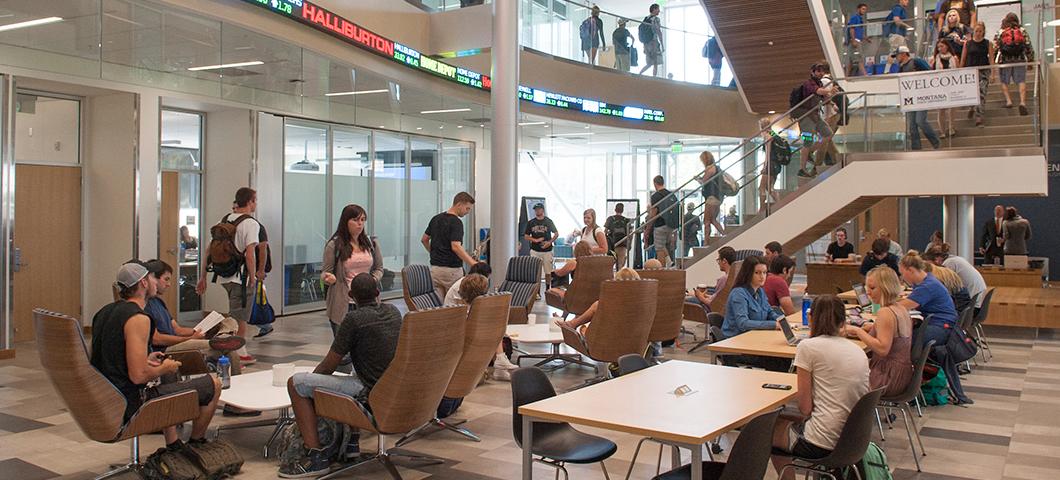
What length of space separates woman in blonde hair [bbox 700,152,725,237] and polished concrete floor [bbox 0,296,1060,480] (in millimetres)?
4980

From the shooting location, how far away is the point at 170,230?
11758mm

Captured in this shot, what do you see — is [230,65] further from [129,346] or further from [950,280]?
[950,280]

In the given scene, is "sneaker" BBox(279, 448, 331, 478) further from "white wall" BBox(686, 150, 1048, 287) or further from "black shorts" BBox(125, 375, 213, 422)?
"white wall" BBox(686, 150, 1048, 287)

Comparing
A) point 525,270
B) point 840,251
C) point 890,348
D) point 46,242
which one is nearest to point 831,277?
point 840,251

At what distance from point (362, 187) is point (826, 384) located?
37.3 ft

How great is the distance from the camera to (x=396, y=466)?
17.9ft

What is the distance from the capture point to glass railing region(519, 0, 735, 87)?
17.5 meters

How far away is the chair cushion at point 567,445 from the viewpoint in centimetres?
428

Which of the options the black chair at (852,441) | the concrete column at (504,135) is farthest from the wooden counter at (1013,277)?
the black chair at (852,441)

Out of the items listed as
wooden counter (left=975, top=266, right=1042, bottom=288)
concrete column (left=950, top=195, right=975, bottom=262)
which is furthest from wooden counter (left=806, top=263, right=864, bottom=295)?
wooden counter (left=975, top=266, right=1042, bottom=288)

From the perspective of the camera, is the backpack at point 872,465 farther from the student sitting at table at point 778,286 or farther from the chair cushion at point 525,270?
the chair cushion at point 525,270

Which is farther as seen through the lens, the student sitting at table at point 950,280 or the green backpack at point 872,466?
the student sitting at table at point 950,280

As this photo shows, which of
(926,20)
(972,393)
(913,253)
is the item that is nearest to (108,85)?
(913,253)

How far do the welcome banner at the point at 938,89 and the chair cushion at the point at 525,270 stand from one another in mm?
5954
